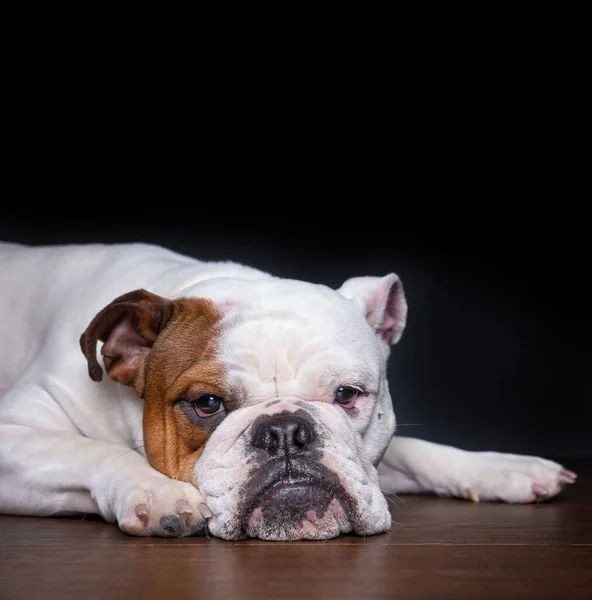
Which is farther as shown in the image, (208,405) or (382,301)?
(382,301)

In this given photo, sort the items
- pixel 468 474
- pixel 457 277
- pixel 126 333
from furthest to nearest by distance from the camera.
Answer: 1. pixel 457 277
2. pixel 468 474
3. pixel 126 333

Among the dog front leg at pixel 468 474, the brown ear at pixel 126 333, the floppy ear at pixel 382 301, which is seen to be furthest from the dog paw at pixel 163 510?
the dog front leg at pixel 468 474

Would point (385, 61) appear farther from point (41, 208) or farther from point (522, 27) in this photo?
point (41, 208)

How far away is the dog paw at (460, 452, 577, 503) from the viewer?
4039 millimetres

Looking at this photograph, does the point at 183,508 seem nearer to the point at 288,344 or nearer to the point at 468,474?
the point at 288,344

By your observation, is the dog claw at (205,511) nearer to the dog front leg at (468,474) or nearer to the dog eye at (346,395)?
the dog eye at (346,395)

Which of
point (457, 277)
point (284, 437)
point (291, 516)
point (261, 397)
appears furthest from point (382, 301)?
point (457, 277)

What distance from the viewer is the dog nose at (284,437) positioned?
315cm

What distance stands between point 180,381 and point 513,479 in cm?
134

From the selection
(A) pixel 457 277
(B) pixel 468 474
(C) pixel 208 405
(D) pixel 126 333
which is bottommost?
(B) pixel 468 474

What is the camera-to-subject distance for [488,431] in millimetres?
6754

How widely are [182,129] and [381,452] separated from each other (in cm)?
331

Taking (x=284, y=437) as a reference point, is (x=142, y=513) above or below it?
below

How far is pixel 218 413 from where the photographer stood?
3410 mm
